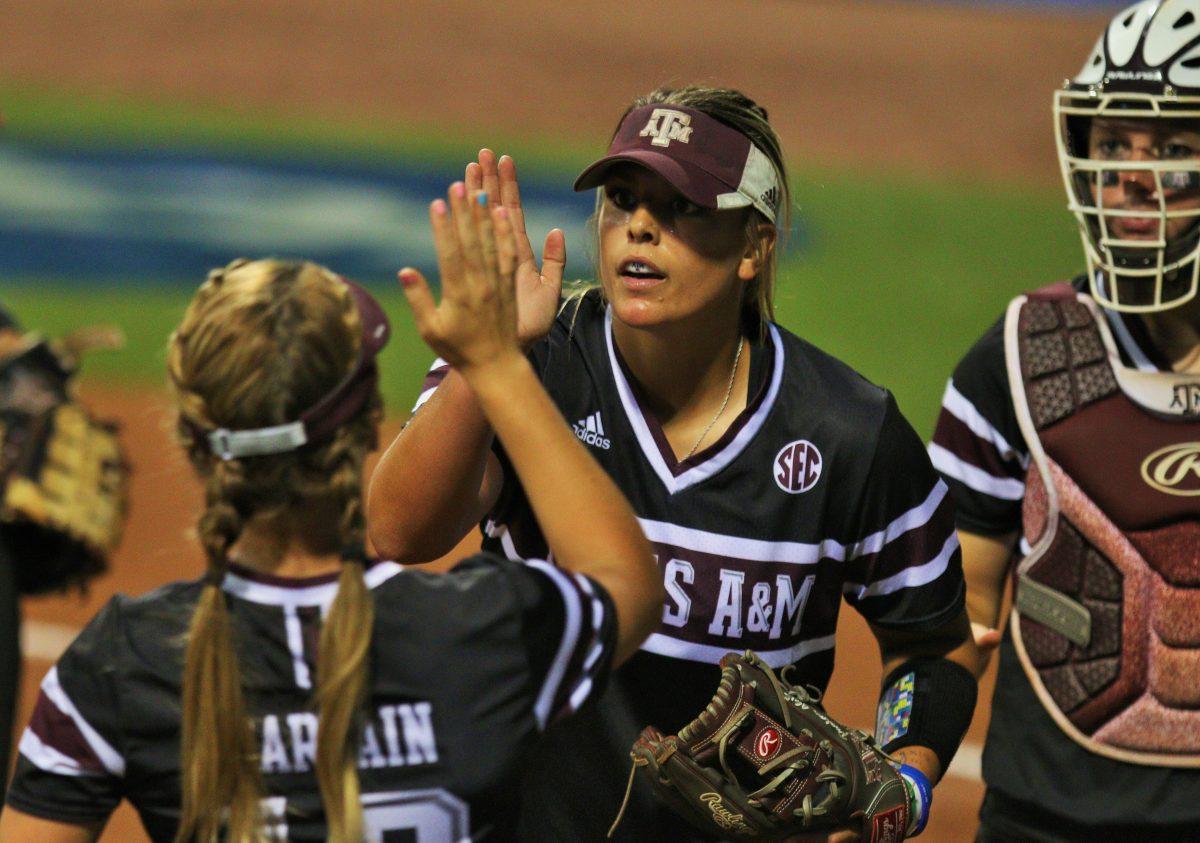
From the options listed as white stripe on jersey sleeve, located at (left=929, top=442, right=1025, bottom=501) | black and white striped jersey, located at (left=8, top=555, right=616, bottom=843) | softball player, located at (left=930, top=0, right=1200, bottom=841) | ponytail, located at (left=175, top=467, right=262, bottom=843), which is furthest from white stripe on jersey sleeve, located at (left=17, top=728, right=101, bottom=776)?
white stripe on jersey sleeve, located at (left=929, top=442, right=1025, bottom=501)

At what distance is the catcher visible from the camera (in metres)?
3.44

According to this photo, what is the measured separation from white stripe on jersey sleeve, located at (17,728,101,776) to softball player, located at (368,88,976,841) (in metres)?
0.91

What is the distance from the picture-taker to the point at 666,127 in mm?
3258

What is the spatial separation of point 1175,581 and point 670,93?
61.7 inches

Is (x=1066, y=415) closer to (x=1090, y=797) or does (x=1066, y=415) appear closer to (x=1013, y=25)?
(x=1090, y=797)

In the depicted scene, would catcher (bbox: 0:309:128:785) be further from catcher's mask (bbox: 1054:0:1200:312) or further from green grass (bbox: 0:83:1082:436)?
green grass (bbox: 0:83:1082:436)

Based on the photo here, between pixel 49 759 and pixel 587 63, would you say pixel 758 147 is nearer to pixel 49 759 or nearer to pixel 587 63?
pixel 49 759

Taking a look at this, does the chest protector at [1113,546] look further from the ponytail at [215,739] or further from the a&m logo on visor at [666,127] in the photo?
the ponytail at [215,739]

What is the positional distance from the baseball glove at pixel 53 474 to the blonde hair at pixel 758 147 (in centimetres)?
113

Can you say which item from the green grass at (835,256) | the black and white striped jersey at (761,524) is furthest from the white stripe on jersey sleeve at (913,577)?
the green grass at (835,256)

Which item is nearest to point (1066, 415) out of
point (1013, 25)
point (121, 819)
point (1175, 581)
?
point (1175, 581)

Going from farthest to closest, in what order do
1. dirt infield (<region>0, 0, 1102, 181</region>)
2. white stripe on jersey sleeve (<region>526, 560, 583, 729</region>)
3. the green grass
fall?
1. dirt infield (<region>0, 0, 1102, 181</region>)
2. the green grass
3. white stripe on jersey sleeve (<region>526, 560, 583, 729</region>)

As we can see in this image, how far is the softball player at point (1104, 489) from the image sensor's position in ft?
12.5

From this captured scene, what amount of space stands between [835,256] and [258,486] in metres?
11.7
